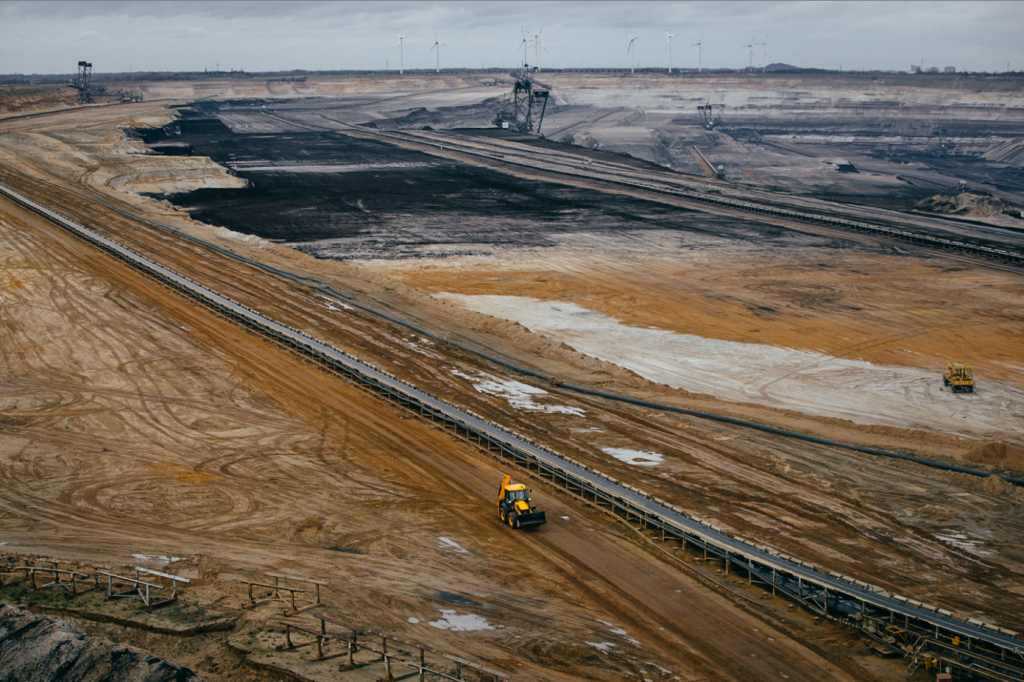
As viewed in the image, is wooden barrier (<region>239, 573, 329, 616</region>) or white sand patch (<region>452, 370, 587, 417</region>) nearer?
wooden barrier (<region>239, 573, 329, 616</region>)

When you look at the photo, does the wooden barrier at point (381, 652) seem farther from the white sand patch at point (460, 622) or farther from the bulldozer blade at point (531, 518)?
the bulldozer blade at point (531, 518)

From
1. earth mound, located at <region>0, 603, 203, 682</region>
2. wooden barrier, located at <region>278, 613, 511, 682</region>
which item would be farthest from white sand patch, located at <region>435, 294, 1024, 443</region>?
earth mound, located at <region>0, 603, 203, 682</region>

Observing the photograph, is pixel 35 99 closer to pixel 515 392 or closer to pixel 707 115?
pixel 707 115

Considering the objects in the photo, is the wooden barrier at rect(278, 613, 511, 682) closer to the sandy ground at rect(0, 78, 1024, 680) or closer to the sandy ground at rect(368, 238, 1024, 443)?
the sandy ground at rect(0, 78, 1024, 680)

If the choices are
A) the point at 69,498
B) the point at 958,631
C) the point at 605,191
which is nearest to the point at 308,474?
the point at 69,498

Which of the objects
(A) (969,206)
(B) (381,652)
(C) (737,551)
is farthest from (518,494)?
(A) (969,206)
